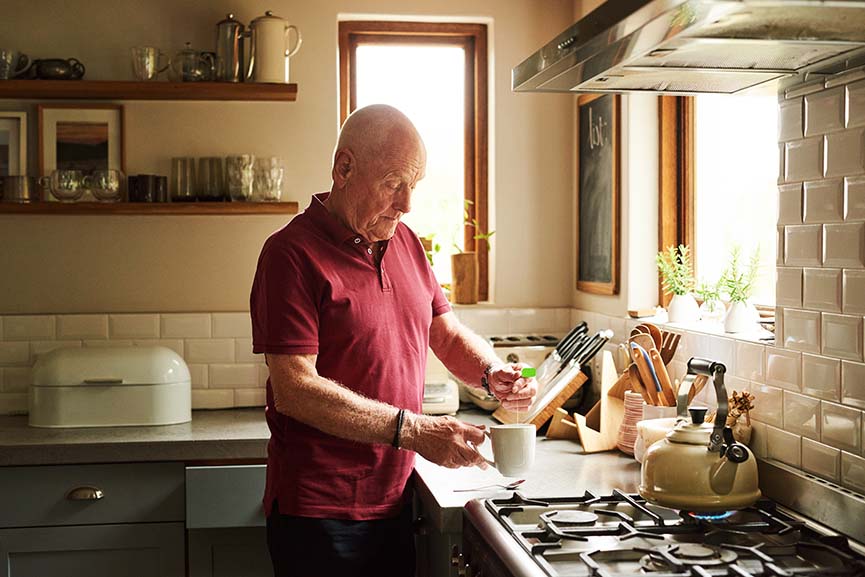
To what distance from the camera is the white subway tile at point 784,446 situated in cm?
216

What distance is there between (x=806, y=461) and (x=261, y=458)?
1.60m

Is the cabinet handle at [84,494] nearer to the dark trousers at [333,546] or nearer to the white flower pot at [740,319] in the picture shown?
the dark trousers at [333,546]

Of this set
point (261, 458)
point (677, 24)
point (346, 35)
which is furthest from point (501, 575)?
point (346, 35)

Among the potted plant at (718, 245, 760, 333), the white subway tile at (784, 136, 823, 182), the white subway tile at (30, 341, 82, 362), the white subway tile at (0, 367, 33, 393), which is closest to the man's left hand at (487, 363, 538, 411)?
the potted plant at (718, 245, 760, 333)

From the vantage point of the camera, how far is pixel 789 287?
2.20 metres

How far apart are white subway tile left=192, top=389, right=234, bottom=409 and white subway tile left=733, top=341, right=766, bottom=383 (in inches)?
73.3

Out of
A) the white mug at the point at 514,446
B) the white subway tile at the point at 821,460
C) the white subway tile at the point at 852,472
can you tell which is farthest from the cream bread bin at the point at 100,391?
the white subway tile at the point at 852,472

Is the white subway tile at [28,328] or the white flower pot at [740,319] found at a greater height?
the white flower pot at [740,319]

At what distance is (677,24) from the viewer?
154 cm

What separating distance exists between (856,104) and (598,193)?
1.58 meters

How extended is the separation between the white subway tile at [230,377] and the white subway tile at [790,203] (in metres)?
2.00

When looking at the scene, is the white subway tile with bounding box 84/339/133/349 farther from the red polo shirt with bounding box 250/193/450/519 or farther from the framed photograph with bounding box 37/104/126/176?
the red polo shirt with bounding box 250/193/450/519

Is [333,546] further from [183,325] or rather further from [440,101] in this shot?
[440,101]

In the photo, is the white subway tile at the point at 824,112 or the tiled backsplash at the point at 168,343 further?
the tiled backsplash at the point at 168,343
